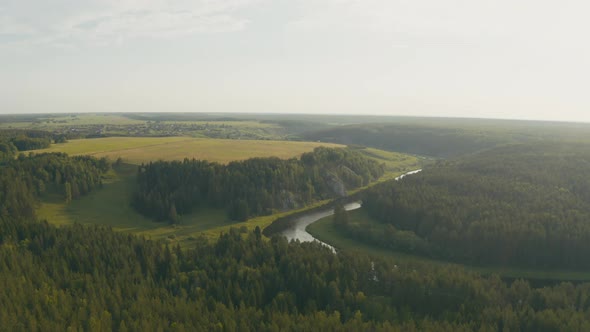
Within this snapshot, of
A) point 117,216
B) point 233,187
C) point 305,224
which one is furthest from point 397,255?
point 117,216

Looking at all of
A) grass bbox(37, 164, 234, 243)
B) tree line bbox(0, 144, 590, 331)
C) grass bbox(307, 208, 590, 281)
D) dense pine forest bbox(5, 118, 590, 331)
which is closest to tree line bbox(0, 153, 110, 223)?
dense pine forest bbox(5, 118, 590, 331)

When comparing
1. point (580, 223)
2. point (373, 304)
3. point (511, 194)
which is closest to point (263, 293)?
point (373, 304)

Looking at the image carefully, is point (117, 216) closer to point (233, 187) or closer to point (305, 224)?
point (233, 187)

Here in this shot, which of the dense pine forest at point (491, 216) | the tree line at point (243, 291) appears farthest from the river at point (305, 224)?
the tree line at point (243, 291)

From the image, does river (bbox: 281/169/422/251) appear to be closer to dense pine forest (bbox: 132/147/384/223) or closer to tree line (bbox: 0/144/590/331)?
dense pine forest (bbox: 132/147/384/223)

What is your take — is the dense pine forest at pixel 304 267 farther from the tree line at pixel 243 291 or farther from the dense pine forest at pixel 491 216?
the dense pine forest at pixel 491 216
